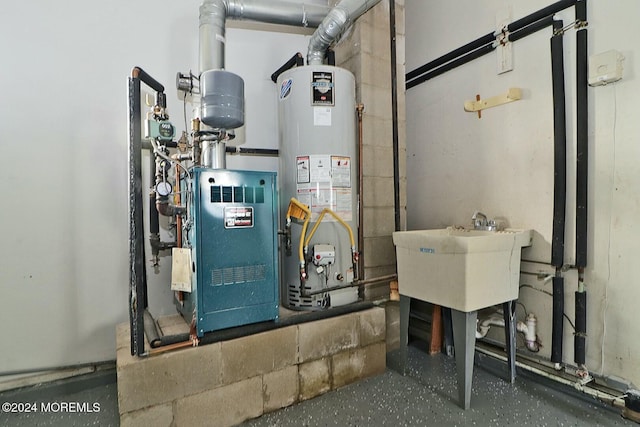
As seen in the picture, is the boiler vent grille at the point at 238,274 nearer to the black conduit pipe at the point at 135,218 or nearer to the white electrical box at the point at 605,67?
the black conduit pipe at the point at 135,218

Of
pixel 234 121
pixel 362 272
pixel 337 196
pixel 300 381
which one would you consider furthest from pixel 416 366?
pixel 234 121

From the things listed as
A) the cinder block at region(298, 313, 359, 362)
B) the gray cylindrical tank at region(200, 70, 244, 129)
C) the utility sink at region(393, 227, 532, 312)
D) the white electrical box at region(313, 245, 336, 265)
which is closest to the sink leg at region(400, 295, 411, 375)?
the utility sink at region(393, 227, 532, 312)

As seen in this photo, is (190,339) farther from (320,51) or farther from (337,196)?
(320,51)

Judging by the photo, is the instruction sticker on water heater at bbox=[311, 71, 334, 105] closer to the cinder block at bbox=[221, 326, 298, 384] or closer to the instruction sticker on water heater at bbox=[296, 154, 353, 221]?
the instruction sticker on water heater at bbox=[296, 154, 353, 221]

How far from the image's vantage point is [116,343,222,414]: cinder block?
4.50ft

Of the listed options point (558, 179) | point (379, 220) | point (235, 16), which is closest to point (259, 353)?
point (379, 220)

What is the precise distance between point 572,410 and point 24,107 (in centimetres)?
336

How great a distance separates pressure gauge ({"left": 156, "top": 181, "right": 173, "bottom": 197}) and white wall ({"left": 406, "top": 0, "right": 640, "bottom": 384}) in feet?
6.51

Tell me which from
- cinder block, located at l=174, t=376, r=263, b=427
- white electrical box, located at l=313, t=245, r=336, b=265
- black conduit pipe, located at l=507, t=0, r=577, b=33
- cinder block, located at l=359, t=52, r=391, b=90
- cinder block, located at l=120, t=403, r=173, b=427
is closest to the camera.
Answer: cinder block, located at l=120, t=403, r=173, b=427

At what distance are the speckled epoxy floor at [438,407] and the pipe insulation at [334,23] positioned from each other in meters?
2.05

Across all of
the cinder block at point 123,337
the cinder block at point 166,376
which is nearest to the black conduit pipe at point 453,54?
the cinder block at point 166,376

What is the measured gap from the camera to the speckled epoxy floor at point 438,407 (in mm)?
1609

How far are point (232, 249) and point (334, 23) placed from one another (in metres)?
1.51

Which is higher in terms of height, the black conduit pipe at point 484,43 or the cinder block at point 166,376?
the black conduit pipe at point 484,43
